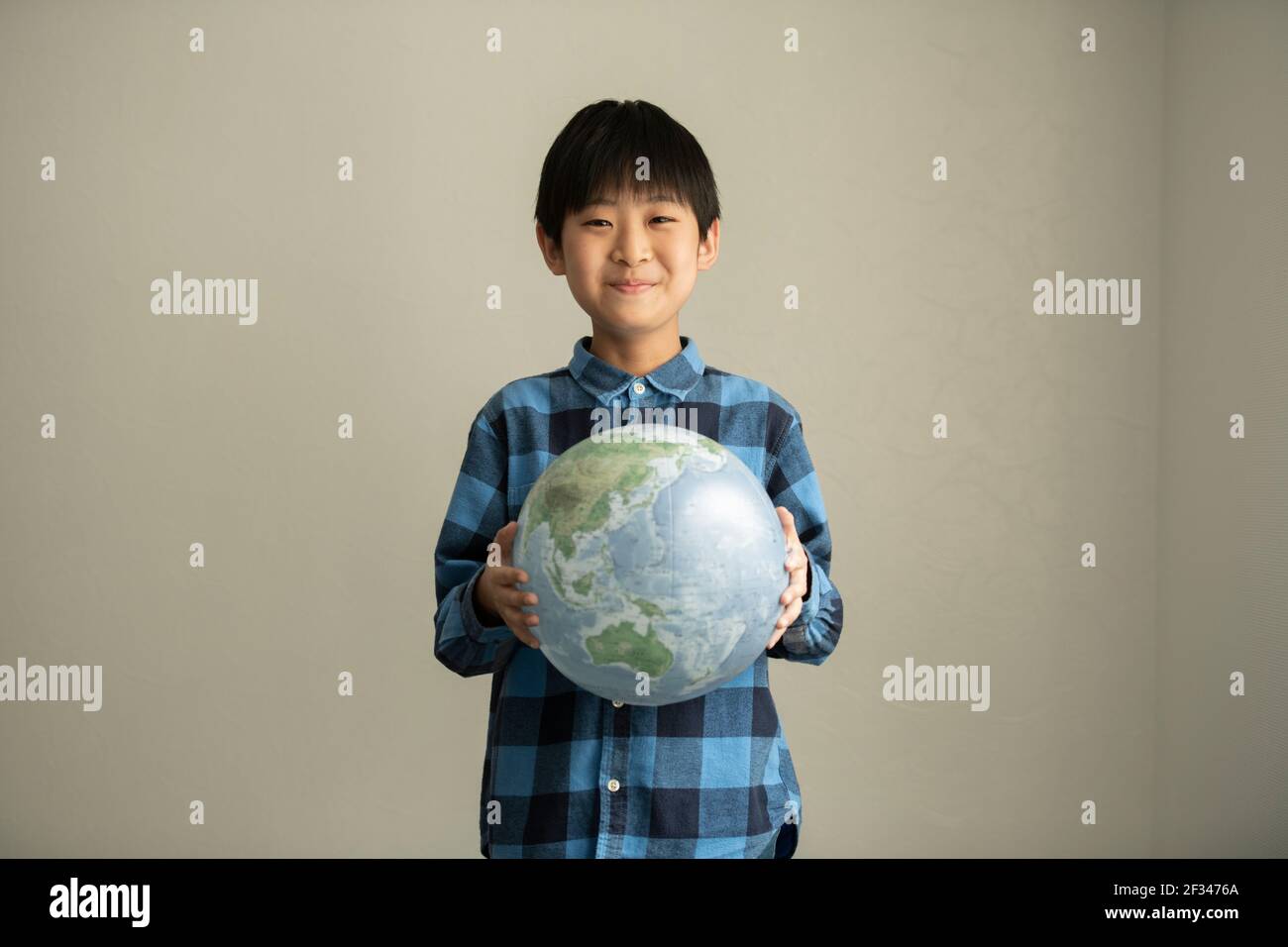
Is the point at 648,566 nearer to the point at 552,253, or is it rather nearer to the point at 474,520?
the point at 474,520

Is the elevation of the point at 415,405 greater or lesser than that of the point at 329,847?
greater

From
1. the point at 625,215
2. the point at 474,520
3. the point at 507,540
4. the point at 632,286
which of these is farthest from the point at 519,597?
the point at 625,215

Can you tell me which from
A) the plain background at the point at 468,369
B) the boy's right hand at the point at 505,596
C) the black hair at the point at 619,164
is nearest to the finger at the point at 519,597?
the boy's right hand at the point at 505,596

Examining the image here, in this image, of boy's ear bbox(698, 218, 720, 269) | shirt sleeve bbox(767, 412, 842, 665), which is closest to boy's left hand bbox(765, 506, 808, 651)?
shirt sleeve bbox(767, 412, 842, 665)

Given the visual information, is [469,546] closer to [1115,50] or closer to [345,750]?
[345,750]

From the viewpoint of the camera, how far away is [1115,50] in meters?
3.43

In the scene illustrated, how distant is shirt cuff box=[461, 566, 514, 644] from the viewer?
73.5 inches

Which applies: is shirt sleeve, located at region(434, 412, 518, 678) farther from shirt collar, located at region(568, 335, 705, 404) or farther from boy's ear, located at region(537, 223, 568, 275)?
boy's ear, located at region(537, 223, 568, 275)

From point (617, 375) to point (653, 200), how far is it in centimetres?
29

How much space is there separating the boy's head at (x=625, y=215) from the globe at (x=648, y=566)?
31 cm

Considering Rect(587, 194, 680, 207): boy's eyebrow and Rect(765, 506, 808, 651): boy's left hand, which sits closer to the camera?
Rect(765, 506, 808, 651): boy's left hand

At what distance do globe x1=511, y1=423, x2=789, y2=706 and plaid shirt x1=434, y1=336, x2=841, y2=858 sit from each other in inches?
7.3

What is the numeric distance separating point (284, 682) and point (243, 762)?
26 cm

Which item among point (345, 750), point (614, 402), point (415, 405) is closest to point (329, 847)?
point (345, 750)
